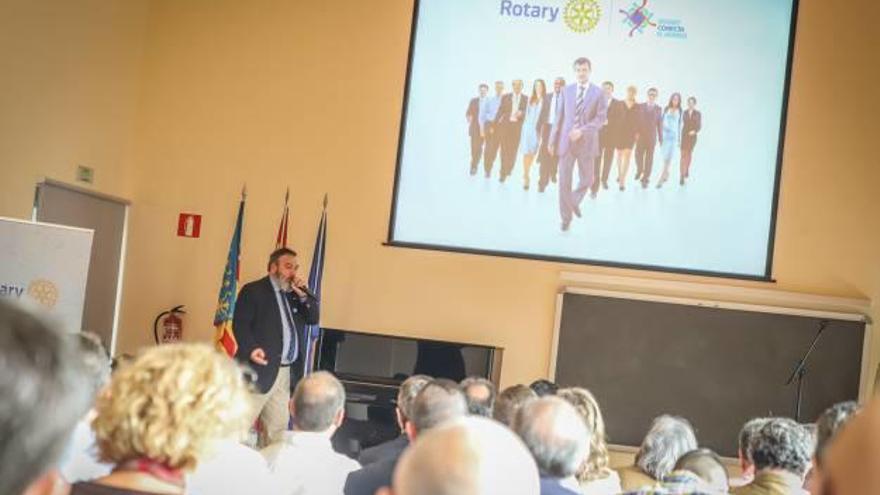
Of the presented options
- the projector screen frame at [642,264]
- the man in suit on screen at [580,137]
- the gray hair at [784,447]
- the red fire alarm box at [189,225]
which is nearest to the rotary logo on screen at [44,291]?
the red fire alarm box at [189,225]

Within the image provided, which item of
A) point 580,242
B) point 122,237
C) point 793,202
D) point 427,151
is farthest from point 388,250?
point 793,202

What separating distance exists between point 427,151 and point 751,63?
7.93 feet

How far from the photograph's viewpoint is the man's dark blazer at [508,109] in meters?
7.21

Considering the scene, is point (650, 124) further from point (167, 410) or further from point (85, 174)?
point (167, 410)

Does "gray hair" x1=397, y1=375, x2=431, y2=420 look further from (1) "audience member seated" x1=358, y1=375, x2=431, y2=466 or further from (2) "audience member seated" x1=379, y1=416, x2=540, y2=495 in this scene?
(2) "audience member seated" x1=379, y1=416, x2=540, y2=495

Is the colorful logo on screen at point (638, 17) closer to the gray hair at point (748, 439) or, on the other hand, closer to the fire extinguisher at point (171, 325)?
the fire extinguisher at point (171, 325)

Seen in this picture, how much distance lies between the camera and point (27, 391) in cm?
87

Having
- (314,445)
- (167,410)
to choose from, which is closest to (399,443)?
(314,445)

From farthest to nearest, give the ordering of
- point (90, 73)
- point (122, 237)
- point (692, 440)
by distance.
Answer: point (122, 237)
point (90, 73)
point (692, 440)

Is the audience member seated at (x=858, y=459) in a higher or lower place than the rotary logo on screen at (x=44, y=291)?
higher

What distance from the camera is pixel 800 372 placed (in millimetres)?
6852

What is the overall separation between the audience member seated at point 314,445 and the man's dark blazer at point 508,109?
4280 mm

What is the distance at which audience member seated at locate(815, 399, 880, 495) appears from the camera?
2.43 ft

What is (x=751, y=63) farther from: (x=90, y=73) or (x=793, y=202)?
(x=90, y=73)
